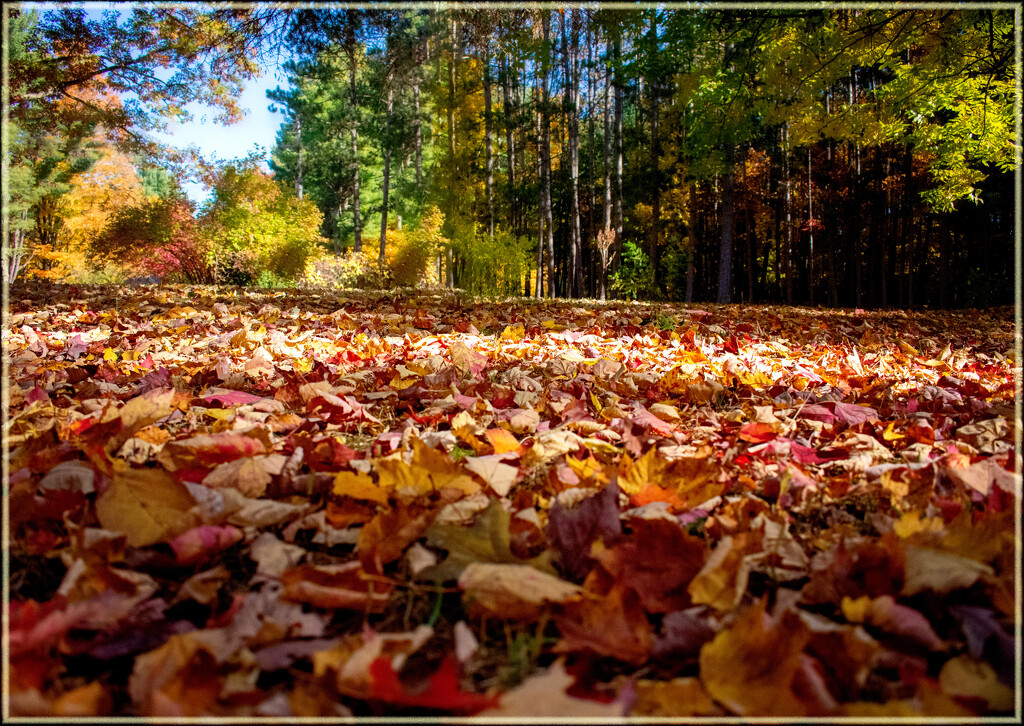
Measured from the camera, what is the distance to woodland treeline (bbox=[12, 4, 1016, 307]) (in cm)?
526

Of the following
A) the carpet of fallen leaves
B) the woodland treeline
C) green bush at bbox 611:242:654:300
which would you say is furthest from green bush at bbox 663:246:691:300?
the carpet of fallen leaves

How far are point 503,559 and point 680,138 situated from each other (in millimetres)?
19795

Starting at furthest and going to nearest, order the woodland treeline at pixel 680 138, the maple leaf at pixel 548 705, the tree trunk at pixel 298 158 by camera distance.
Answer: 1. the tree trunk at pixel 298 158
2. the woodland treeline at pixel 680 138
3. the maple leaf at pixel 548 705

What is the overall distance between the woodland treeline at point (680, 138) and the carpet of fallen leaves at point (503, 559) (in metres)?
3.56

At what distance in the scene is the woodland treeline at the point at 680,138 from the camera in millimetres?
5262

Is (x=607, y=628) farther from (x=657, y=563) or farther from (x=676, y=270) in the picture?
(x=676, y=270)

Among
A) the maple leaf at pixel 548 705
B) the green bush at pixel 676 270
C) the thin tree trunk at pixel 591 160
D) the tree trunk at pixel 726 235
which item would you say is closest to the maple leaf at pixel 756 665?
the maple leaf at pixel 548 705

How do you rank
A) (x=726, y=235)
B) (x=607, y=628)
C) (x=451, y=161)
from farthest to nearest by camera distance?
(x=451, y=161)
(x=726, y=235)
(x=607, y=628)

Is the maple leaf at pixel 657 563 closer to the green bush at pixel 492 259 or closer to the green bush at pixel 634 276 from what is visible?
the green bush at pixel 492 259

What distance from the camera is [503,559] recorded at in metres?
0.83

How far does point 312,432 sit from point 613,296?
17446mm

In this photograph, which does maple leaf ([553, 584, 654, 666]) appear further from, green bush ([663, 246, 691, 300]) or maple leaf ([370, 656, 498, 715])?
green bush ([663, 246, 691, 300])

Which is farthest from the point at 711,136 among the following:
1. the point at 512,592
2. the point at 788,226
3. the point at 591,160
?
the point at 788,226

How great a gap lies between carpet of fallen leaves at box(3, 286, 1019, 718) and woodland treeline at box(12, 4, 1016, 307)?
3564mm
